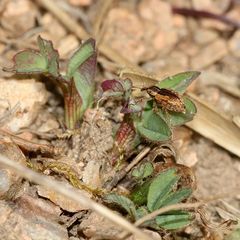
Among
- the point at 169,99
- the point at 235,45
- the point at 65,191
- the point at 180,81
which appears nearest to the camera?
the point at 65,191

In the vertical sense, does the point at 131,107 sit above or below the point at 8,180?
above

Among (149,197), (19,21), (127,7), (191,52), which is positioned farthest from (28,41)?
(149,197)

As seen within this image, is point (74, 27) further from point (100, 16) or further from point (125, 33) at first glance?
point (125, 33)

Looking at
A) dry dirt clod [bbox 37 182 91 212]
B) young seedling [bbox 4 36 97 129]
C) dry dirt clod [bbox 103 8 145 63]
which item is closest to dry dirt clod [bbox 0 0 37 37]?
dry dirt clod [bbox 103 8 145 63]

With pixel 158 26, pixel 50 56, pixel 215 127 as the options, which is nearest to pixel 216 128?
pixel 215 127

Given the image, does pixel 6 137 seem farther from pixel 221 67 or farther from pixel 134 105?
pixel 221 67

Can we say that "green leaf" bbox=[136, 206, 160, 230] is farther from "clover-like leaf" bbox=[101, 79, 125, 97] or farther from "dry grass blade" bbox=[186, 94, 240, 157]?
"dry grass blade" bbox=[186, 94, 240, 157]
